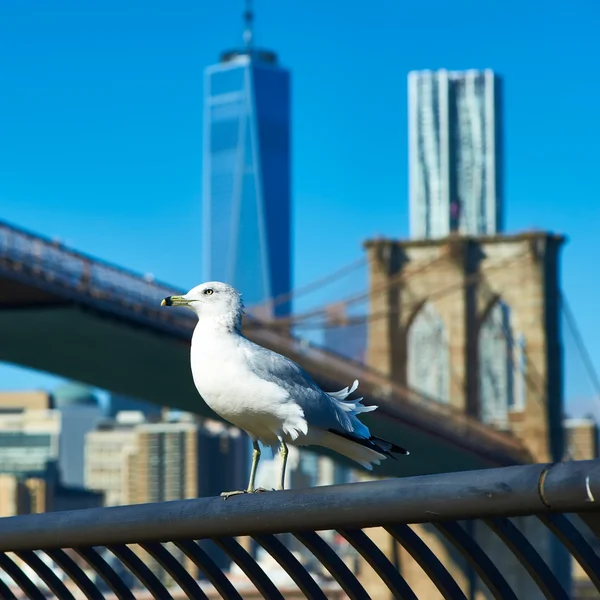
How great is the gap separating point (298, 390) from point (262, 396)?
173 millimetres

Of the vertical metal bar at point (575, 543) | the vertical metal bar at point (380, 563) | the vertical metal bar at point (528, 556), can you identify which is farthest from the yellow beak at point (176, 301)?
the vertical metal bar at point (575, 543)

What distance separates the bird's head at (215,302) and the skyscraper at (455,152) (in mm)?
164159

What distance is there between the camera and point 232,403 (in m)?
4.51

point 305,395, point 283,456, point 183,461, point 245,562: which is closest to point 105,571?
point 245,562

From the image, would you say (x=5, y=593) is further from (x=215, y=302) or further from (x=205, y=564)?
(x=205, y=564)

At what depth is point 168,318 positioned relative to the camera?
3409 cm

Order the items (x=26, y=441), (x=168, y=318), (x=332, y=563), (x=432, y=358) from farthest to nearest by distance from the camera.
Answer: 1. (x=26, y=441)
2. (x=432, y=358)
3. (x=168, y=318)
4. (x=332, y=563)

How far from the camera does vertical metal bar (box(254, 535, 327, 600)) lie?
3.48 m

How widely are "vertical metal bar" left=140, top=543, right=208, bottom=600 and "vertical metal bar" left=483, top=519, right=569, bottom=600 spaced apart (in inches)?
44.4

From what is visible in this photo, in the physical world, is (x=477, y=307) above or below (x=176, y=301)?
above

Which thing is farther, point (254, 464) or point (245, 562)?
point (254, 464)

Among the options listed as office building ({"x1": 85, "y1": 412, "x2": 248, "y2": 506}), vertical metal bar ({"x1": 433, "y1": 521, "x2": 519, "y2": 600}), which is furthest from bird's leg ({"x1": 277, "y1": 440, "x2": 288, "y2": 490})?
office building ({"x1": 85, "y1": 412, "x2": 248, "y2": 506})

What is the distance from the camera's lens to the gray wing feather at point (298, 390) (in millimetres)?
4562

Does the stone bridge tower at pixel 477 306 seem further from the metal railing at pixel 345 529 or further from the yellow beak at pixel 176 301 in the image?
the metal railing at pixel 345 529
